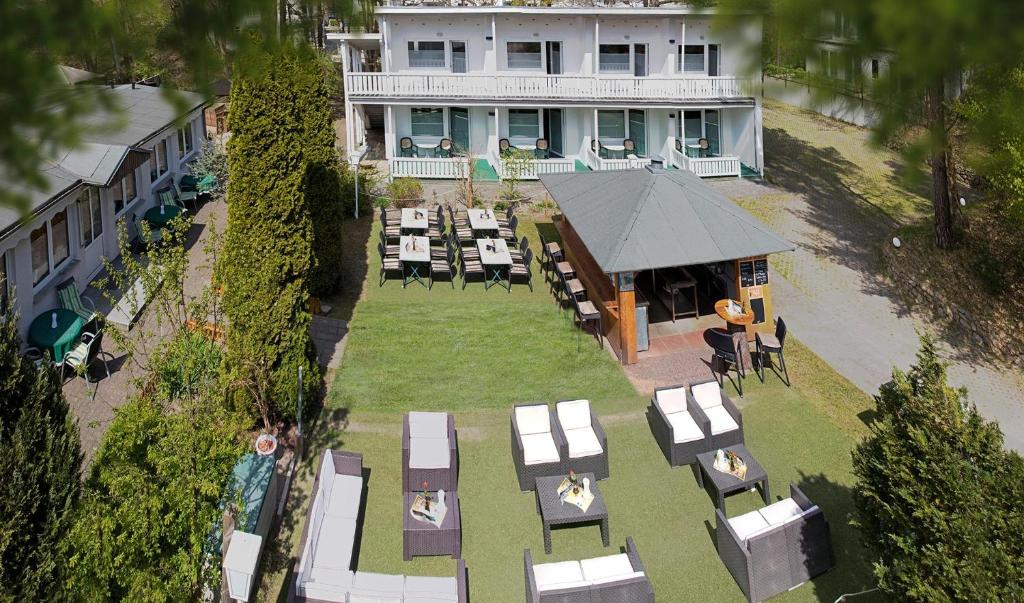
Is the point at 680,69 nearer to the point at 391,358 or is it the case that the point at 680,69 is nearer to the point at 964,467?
the point at 391,358

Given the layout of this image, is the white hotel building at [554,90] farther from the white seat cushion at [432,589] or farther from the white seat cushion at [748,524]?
the white seat cushion at [432,589]

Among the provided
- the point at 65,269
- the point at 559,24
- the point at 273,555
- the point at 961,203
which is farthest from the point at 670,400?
the point at 559,24

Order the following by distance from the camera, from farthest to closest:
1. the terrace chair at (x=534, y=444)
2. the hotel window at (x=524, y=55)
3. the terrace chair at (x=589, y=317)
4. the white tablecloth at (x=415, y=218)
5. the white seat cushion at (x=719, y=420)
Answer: the hotel window at (x=524, y=55)
the white tablecloth at (x=415, y=218)
the terrace chair at (x=589, y=317)
the white seat cushion at (x=719, y=420)
the terrace chair at (x=534, y=444)

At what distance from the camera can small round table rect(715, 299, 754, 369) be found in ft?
41.0

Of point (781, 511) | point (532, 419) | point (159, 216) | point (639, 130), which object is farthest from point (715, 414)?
point (639, 130)

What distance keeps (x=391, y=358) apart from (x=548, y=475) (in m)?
4.55

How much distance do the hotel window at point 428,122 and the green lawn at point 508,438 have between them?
11.3m

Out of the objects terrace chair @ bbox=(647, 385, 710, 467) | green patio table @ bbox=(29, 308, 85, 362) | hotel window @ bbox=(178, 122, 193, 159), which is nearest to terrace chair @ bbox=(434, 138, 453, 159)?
hotel window @ bbox=(178, 122, 193, 159)

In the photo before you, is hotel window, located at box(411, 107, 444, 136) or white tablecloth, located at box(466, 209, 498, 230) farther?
hotel window, located at box(411, 107, 444, 136)

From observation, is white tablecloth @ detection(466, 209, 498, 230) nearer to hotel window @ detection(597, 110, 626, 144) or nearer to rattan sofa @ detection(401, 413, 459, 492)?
rattan sofa @ detection(401, 413, 459, 492)

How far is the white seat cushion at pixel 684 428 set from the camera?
10219mm

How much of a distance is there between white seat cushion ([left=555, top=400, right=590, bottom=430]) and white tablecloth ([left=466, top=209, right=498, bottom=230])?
7.86 m

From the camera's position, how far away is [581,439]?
10273 millimetres

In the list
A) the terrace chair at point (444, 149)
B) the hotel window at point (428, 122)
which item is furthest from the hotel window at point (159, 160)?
the terrace chair at point (444, 149)
